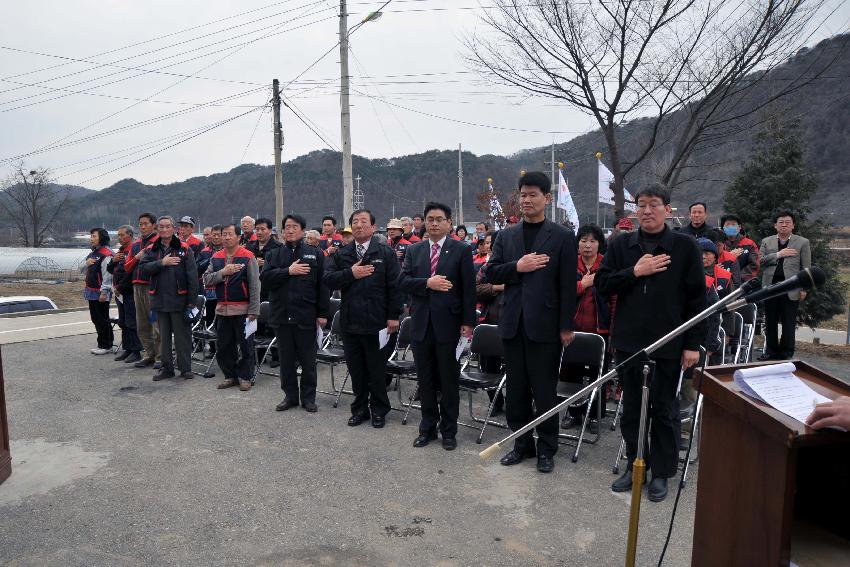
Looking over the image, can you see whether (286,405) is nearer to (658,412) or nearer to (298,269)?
(298,269)

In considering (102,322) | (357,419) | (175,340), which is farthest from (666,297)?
(102,322)

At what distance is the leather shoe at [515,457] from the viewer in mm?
4672

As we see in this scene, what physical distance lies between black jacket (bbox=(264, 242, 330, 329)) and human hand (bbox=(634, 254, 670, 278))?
334cm

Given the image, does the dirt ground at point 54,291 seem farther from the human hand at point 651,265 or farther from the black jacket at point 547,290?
the human hand at point 651,265

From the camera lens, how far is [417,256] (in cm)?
531

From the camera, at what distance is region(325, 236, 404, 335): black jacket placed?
559 cm

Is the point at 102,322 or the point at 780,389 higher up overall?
the point at 780,389

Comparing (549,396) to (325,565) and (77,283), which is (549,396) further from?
(77,283)

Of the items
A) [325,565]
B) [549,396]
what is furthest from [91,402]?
[549,396]

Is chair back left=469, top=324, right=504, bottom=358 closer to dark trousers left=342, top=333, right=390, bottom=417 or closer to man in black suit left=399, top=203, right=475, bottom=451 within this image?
man in black suit left=399, top=203, right=475, bottom=451

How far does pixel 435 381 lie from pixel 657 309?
82.7 inches

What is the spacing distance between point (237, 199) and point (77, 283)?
43.8m

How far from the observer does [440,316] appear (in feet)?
16.5

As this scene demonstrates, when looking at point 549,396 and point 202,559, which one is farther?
point 549,396
